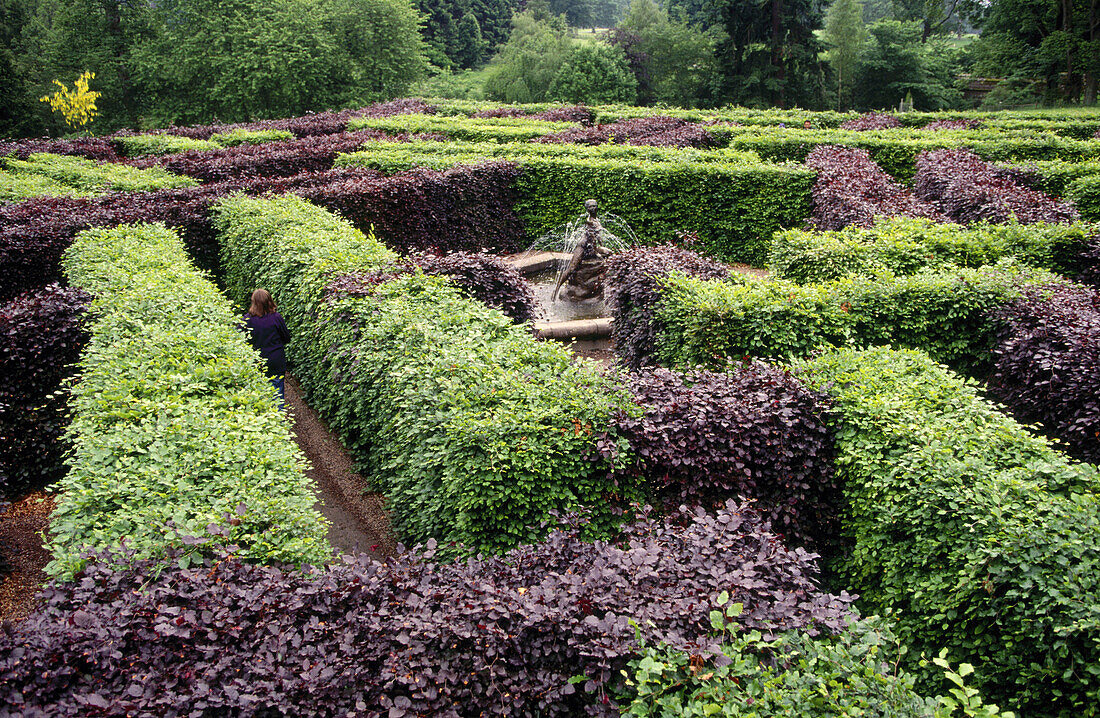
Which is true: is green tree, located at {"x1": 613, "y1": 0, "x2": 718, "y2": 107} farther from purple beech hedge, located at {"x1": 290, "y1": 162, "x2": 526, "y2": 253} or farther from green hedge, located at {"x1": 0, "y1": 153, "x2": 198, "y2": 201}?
green hedge, located at {"x1": 0, "y1": 153, "x2": 198, "y2": 201}

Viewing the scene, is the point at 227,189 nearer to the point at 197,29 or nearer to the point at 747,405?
the point at 747,405

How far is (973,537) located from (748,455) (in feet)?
4.96

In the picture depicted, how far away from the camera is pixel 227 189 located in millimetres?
13562

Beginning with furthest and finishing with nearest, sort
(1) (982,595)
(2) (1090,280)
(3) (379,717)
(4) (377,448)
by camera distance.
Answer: (2) (1090,280) → (4) (377,448) → (1) (982,595) → (3) (379,717)

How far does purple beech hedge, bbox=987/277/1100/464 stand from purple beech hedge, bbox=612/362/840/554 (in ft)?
7.78

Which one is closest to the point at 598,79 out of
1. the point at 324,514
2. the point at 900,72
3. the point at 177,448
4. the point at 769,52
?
the point at 769,52

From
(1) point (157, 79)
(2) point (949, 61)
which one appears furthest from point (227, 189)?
(2) point (949, 61)

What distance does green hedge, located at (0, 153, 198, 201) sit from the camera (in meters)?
13.8

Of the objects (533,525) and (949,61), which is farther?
(949,61)

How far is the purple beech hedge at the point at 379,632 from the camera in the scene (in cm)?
285

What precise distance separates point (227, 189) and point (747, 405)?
12438mm

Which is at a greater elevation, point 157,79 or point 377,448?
point 157,79

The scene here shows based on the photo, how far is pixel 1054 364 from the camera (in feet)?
19.0

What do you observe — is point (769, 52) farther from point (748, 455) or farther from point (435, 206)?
point (748, 455)
